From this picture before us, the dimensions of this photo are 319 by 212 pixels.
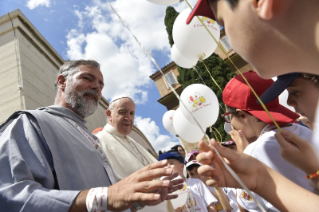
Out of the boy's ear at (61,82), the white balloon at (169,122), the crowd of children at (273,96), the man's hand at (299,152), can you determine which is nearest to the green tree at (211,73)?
the white balloon at (169,122)

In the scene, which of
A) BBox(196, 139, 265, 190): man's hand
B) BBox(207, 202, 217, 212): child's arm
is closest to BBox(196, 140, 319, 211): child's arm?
BBox(196, 139, 265, 190): man's hand

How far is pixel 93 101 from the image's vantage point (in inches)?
80.2

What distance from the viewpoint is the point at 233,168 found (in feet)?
3.06

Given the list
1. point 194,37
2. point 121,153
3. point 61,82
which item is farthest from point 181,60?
point 61,82

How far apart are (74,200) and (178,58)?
3.22 meters

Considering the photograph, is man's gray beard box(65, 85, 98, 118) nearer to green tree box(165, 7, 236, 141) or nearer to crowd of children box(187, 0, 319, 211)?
crowd of children box(187, 0, 319, 211)

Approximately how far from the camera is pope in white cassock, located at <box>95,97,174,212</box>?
257 cm

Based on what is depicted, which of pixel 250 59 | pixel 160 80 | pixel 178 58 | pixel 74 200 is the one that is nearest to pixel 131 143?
pixel 178 58

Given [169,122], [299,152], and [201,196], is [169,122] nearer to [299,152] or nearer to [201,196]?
[201,196]

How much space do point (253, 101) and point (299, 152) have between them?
0.69 meters

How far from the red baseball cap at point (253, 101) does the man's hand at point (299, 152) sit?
47 centimetres

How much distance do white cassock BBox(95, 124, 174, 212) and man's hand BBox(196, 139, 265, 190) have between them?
1440 millimetres

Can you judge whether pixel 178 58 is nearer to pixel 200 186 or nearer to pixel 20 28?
pixel 200 186

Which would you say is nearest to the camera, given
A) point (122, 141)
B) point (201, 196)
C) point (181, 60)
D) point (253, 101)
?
point (253, 101)
